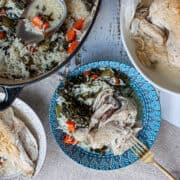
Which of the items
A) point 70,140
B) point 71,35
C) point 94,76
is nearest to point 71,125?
point 70,140

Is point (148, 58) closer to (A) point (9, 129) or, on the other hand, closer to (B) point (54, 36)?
(B) point (54, 36)

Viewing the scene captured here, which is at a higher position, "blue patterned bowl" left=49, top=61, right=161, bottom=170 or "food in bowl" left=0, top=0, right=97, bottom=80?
"food in bowl" left=0, top=0, right=97, bottom=80

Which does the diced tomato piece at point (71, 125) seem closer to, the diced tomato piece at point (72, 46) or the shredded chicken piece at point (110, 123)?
the shredded chicken piece at point (110, 123)

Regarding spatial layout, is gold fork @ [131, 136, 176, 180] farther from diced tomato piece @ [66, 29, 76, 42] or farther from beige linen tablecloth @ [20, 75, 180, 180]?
diced tomato piece @ [66, 29, 76, 42]

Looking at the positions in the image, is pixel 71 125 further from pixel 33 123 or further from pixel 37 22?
pixel 37 22

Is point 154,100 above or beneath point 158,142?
above

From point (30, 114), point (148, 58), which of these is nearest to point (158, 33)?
point (148, 58)

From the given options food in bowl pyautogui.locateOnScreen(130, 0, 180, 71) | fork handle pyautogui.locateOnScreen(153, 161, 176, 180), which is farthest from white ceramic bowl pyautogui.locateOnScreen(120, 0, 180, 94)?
fork handle pyautogui.locateOnScreen(153, 161, 176, 180)
